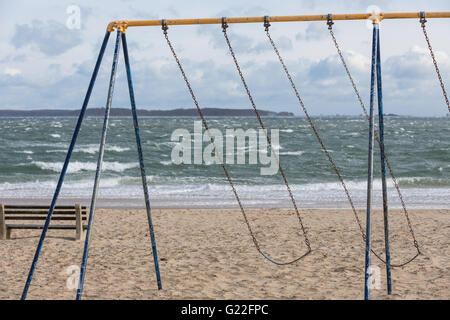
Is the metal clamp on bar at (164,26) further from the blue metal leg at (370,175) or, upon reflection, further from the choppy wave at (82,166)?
the choppy wave at (82,166)

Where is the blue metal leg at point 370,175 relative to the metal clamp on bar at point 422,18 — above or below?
below

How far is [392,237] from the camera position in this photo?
389 inches

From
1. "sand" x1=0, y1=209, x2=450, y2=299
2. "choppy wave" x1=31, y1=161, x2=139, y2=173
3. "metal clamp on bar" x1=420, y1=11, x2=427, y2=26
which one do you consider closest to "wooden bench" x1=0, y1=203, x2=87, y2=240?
"sand" x1=0, y1=209, x2=450, y2=299

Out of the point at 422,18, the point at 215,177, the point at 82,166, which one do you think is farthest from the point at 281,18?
the point at 82,166

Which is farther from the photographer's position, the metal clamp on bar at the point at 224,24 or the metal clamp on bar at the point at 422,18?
the metal clamp on bar at the point at 224,24

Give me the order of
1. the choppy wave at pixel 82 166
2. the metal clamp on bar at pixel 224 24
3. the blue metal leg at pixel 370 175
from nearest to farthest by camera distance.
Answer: the blue metal leg at pixel 370 175 → the metal clamp on bar at pixel 224 24 → the choppy wave at pixel 82 166

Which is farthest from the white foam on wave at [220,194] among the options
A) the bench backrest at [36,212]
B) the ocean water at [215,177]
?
the bench backrest at [36,212]

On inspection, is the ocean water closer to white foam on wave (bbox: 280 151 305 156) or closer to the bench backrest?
white foam on wave (bbox: 280 151 305 156)

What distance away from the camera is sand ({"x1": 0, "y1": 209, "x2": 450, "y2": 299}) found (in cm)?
650

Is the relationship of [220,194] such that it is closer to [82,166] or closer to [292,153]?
[82,166]

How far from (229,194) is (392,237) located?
887 centimetres

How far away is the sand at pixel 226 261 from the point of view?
6.50 meters

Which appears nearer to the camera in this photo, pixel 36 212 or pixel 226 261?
pixel 226 261

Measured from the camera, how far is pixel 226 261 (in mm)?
7945
